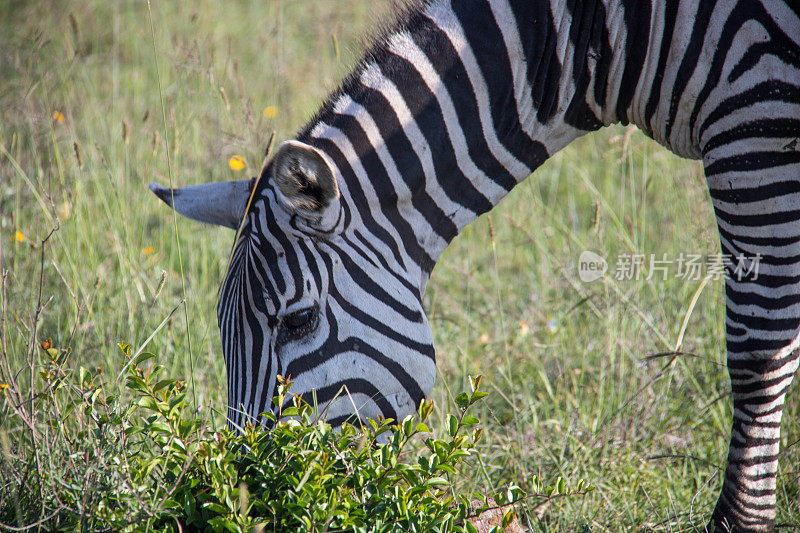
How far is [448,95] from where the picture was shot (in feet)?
7.84

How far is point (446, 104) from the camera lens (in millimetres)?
2391

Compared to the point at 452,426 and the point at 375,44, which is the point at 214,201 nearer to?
the point at 375,44

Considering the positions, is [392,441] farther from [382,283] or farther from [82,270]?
[82,270]

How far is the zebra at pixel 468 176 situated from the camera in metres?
2.22

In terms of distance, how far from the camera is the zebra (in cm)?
222

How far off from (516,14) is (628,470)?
207cm

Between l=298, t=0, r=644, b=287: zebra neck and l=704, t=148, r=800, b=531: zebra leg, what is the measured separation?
2.09 ft

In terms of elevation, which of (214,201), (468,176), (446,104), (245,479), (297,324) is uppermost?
(446,104)

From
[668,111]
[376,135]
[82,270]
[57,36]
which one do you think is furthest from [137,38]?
[668,111]

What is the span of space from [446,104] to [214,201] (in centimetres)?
102

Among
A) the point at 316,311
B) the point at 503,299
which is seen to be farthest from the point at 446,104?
the point at 503,299

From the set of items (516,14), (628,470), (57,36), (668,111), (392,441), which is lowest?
(628,470)

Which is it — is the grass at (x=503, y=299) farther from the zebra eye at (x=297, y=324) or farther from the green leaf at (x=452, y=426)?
the green leaf at (x=452, y=426)

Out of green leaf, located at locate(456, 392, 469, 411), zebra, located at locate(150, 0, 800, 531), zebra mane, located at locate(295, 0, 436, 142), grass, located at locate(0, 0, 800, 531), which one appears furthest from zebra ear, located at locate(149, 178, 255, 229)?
green leaf, located at locate(456, 392, 469, 411)
